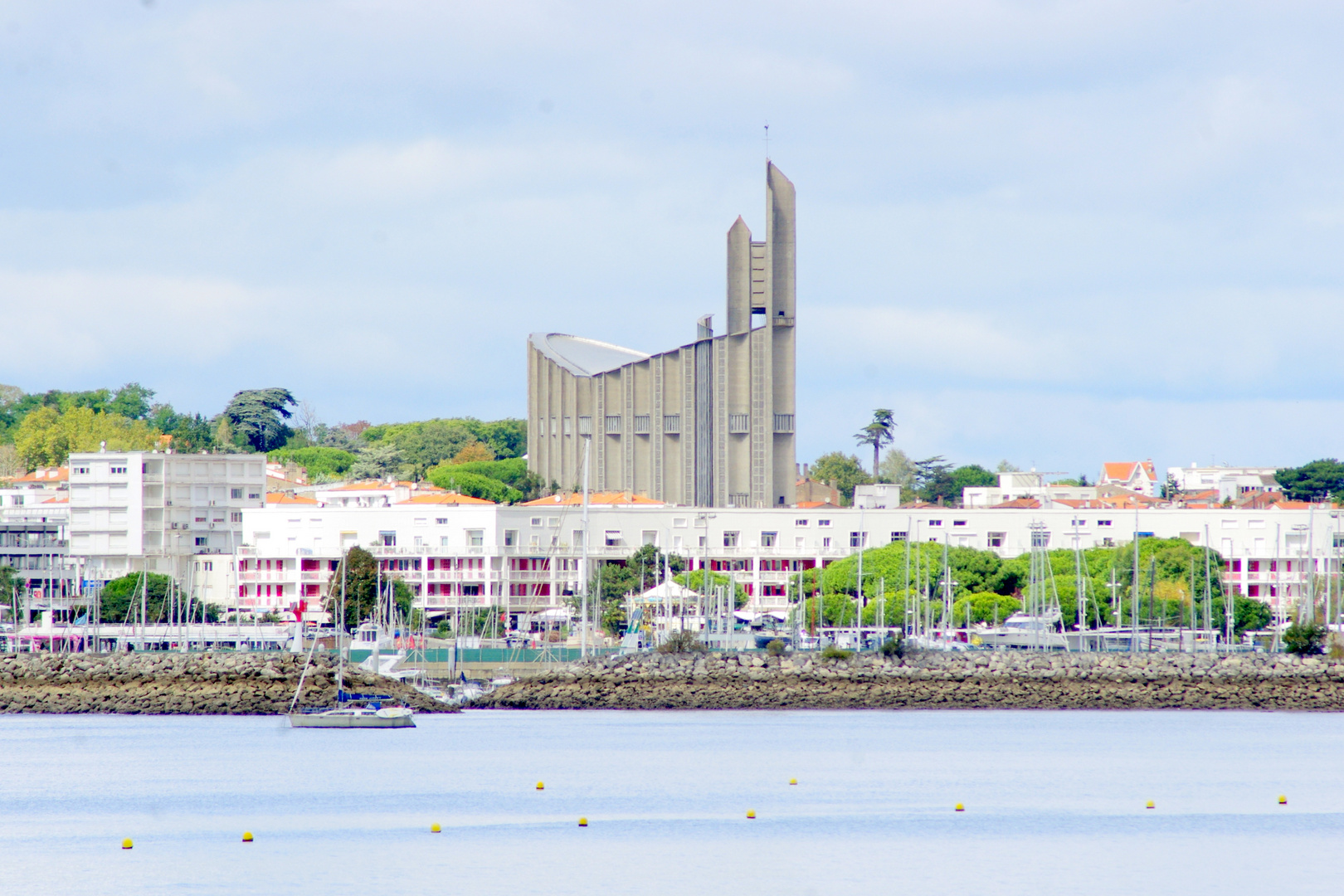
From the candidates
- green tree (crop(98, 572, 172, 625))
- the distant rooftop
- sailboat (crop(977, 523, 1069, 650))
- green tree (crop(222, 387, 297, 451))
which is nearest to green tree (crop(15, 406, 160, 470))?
green tree (crop(222, 387, 297, 451))

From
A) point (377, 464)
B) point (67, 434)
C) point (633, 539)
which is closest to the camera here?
point (633, 539)

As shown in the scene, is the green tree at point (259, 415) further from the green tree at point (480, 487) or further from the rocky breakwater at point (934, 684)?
the rocky breakwater at point (934, 684)

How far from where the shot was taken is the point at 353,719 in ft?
186

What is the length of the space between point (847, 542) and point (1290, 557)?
22920 mm

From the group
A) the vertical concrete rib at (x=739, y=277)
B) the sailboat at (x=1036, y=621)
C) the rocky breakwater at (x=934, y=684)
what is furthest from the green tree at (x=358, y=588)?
the vertical concrete rib at (x=739, y=277)

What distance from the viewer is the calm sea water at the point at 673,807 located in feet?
100

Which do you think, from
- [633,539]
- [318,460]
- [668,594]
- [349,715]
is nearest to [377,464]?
[318,460]

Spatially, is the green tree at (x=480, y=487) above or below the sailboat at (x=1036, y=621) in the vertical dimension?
above

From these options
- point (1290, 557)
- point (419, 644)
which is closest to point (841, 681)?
point (419, 644)

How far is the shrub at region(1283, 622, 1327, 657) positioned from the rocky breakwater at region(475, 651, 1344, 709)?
2.89 feet

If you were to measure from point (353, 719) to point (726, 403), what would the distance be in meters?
55.2

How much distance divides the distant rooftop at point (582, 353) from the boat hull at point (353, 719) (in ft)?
214

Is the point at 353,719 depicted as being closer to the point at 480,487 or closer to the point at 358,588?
the point at 358,588

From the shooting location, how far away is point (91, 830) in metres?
35.5
